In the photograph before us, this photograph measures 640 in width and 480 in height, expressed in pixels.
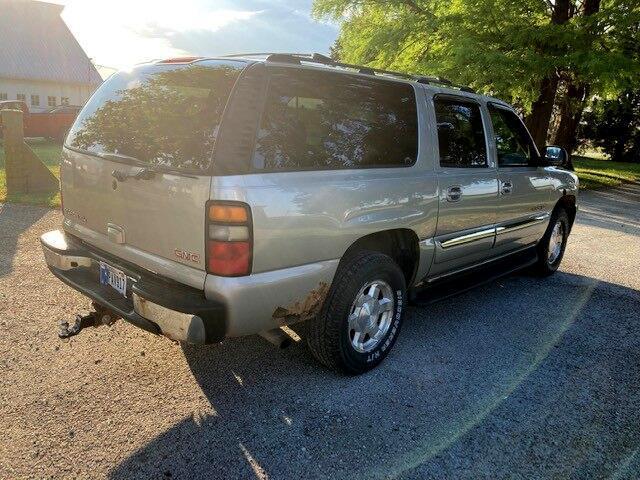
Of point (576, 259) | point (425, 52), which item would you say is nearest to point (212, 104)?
point (576, 259)

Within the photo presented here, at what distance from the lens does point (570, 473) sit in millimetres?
2488

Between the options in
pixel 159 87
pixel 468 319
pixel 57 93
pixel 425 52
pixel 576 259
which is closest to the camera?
pixel 159 87

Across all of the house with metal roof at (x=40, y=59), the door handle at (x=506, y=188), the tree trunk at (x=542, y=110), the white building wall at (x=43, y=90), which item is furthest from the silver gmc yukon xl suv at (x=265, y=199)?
the house with metal roof at (x=40, y=59)

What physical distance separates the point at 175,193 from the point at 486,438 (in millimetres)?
2143

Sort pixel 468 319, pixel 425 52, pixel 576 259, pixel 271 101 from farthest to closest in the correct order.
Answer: pixel 425 52
pixel 576 259
pixel 468 319
pixel 271 101

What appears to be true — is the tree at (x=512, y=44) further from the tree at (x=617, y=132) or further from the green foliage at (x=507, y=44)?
the tree at (x=617, y=132)

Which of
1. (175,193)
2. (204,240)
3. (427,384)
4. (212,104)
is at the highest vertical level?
(212,104)

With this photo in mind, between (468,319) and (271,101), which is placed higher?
(271,101)

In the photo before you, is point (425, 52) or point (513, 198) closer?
point (513, 198)

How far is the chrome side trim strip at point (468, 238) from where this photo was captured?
386 cm

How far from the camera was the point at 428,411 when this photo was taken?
9.64 feet

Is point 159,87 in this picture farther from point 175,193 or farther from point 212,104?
point 175,193

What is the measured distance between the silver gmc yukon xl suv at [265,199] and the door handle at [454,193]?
0.08 ft

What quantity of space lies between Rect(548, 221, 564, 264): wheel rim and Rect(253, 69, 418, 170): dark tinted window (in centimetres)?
303
